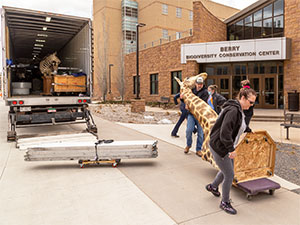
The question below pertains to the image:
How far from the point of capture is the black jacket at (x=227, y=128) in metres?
3.11

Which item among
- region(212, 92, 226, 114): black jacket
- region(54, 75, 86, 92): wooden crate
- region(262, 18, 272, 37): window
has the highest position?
region(262, 18, 272, 37): window

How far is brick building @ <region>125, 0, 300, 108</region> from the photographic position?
17766 millimetres

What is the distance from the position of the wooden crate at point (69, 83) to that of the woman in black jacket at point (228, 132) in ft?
23.6

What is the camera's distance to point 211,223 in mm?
3148

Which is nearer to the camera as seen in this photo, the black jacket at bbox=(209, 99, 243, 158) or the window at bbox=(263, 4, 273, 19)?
the black jacket at bbox=(209, 99, 243, 158)

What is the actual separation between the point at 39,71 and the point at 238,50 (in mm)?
13595

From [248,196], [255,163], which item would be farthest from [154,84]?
[248,196]

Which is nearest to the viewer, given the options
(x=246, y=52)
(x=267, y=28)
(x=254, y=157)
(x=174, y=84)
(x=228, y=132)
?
(x=228, y=132)

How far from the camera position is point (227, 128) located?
3.11 meters

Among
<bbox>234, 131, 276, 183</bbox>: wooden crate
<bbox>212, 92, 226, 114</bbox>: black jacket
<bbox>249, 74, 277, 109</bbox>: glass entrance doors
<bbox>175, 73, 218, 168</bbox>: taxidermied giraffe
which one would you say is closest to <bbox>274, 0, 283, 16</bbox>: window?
<bbox>249, 74, 277, 109</bbox>: glass entrance doors

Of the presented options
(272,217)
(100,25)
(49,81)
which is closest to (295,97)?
(49,81)

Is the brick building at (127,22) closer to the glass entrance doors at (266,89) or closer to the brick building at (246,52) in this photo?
the brick building at (246,52)

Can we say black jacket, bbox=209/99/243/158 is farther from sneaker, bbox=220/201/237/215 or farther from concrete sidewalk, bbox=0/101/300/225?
concrete sidewalk, bbox=0/101/300/225

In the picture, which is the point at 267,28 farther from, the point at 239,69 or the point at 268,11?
the point at 239,69
